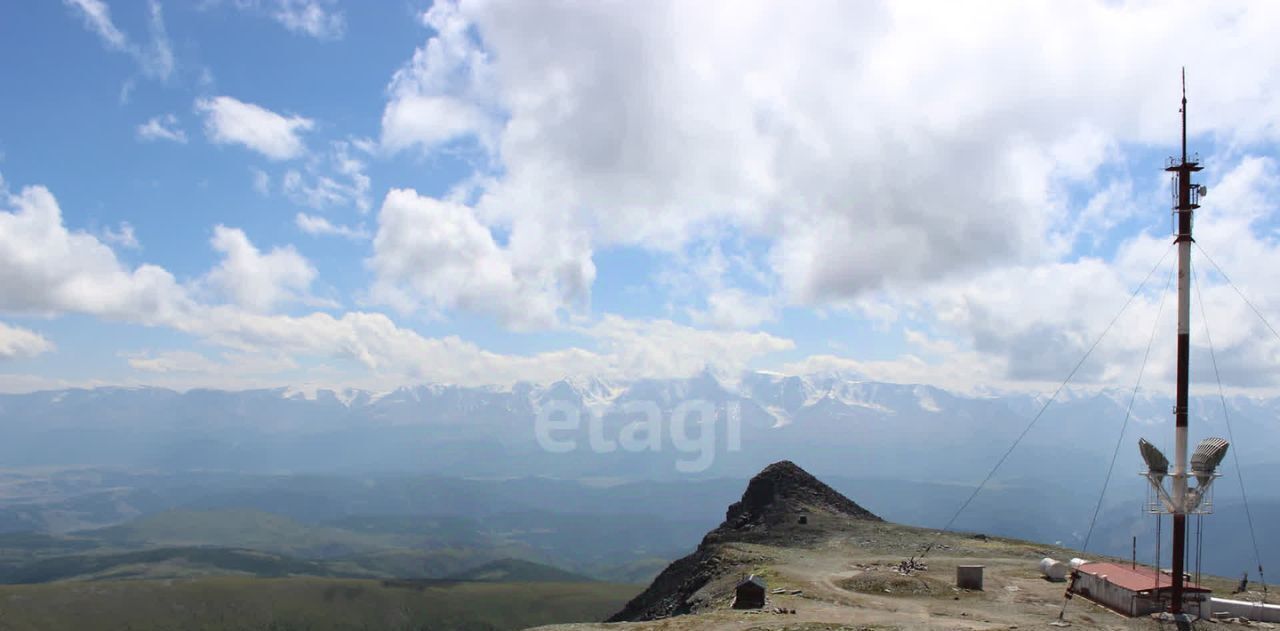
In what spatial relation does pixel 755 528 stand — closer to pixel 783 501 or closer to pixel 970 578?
pixel 783 501

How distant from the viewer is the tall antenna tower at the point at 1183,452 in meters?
47.3

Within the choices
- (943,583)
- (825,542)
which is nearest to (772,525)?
(825,542)

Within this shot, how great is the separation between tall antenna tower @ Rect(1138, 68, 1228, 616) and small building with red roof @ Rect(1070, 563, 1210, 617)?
71cm

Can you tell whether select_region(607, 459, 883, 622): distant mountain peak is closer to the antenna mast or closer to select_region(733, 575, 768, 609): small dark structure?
select_region(733, 575, 768, 609): small dark structure

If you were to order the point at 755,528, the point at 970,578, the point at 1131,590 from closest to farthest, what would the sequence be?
the point at 1131,590
the point at 970,578
the point at 755,528

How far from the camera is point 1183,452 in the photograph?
48.6 meters

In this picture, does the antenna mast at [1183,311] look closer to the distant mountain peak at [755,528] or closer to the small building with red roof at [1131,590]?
the small building with red roof at [1131,590]

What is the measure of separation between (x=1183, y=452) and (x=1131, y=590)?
28.5 feet

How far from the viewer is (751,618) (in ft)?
155

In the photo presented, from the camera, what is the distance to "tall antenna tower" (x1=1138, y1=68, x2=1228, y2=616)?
155ft

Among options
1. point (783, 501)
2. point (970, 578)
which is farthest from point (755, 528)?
point (970, 578)

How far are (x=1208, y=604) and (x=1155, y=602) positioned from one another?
2787 millimetres

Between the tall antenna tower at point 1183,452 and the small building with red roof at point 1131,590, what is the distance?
0.71 meters

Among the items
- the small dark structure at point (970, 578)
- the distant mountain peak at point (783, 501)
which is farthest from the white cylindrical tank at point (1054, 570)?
the distant mountain peak at point (783, 501)
